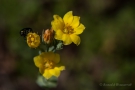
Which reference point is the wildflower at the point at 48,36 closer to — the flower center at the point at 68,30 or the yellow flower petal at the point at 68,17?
the flower center at the point at 68,30

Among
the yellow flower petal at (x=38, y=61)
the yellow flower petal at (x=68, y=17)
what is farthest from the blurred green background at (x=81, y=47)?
the yellow flower petal at (x=38, y=61)

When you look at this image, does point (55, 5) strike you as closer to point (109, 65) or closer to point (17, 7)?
point (17, 7)

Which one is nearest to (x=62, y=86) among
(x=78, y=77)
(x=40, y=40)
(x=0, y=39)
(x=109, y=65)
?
(x=78, y=77)

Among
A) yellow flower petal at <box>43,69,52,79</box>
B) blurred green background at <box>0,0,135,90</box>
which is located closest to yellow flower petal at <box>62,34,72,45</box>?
yellow flower petal at <box>43,69,52,79</box>

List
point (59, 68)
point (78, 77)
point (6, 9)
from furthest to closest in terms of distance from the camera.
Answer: point (6, 9), point (78, 77), point (59, 68)

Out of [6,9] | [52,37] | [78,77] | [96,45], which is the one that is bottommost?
[52,37]

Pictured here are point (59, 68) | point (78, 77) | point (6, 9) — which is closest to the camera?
point (59, 68)

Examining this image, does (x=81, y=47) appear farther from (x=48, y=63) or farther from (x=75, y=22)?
(x=48, y=63)
